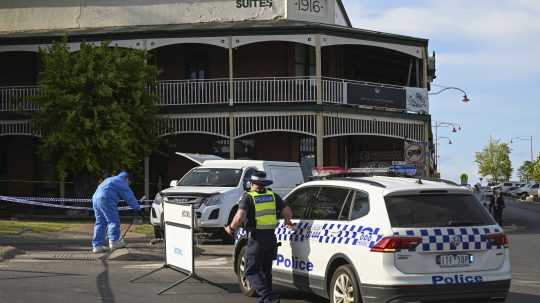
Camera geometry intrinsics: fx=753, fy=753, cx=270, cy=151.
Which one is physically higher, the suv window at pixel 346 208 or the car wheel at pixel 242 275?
the suv window at pixel 346 208

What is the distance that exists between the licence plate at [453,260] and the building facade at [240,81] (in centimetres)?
1752

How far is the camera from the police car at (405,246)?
299 inches

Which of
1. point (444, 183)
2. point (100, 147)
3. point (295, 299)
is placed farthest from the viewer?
point (100, 147)

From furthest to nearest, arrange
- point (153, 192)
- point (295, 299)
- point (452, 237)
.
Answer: point (153, 192)
point (295, 299)
point (452, 237)

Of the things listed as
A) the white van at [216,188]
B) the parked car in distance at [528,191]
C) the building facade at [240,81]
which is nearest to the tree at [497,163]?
the parked car in distance at [528,191]

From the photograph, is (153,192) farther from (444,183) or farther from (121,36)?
(444,183)

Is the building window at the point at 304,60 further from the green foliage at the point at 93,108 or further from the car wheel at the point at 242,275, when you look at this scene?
the car wheel at the point at 242,275

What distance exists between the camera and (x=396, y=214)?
7.81 metres

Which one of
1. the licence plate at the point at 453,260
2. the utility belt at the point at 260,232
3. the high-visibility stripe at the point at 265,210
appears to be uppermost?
the high-visibility stripe at the point at 265,210

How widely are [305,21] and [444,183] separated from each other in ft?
67.9

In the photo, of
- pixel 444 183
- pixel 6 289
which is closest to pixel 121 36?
pixel 6 289

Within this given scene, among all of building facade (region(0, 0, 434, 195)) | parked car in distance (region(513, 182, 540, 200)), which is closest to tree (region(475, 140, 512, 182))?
parked car in distance (region(513, 182, 540, 200))

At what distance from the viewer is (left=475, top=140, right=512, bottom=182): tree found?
110 meters

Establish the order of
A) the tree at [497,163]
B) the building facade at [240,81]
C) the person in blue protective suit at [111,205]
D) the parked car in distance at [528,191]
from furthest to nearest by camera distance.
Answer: the tree at [497,163] < the parked car in distance at [528,191] < the building facade at [240,81] < the person in blue protective suit at [111,205]
